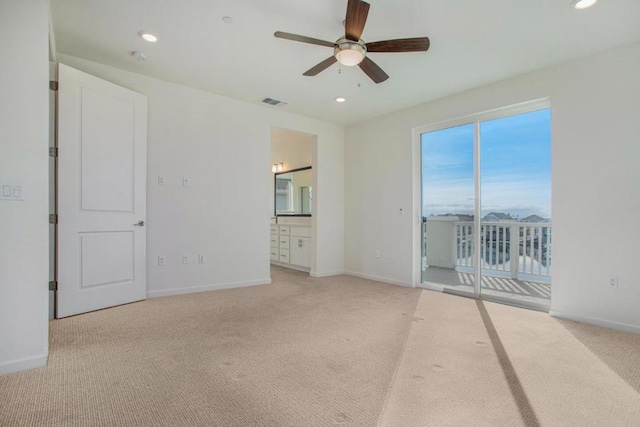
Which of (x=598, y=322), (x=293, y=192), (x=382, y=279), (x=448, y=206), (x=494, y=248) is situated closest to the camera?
(x=598, y=322)

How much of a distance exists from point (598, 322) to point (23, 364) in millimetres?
4482

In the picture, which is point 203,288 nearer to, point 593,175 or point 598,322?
point 598,322

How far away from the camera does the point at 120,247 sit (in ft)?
11.0

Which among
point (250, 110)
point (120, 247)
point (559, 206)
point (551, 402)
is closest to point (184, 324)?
point (120, 247)

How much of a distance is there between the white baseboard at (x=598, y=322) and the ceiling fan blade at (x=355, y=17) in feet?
10.5

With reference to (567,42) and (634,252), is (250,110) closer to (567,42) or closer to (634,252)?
(567,42)

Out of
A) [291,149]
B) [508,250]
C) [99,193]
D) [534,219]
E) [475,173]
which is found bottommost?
[508,250]

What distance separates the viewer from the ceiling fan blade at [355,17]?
6.41 ft

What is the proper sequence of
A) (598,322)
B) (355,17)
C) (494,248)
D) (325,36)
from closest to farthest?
1. (355,17)
2. (325,36)
3. (598,322)
4. (494,248)

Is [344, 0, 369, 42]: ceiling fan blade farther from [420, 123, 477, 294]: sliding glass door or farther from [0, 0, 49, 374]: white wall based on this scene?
[420, 123, 477, 294]: sliding glass door

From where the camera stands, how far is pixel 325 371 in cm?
198

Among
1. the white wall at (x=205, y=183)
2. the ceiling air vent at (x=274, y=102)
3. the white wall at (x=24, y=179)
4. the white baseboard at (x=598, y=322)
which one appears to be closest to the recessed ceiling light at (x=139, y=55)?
the white wall at (x=205, y=183)

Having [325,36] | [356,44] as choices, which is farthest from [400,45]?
[325,36]

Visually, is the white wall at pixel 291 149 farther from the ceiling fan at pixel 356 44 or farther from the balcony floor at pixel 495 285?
the ceiling fan at pixel 356 44
